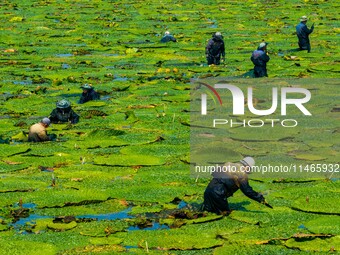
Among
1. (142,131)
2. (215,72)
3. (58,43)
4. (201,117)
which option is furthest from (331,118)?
(58,43)

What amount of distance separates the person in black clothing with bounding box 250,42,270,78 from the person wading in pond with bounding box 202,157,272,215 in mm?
12346

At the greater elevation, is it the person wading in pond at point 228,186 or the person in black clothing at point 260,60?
the person in black clothing at point 260,60

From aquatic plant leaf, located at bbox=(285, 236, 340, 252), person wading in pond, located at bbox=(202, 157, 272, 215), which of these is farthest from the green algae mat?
person wading in pond, located at bbox=(202, 157, 272, 215)

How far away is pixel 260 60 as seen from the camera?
25.7 meters

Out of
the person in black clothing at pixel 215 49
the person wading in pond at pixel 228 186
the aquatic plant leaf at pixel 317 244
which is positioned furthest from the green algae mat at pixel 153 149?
the person in black clothing at pixel 215 49

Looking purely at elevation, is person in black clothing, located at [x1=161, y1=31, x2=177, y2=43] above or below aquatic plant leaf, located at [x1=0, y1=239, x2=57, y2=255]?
above

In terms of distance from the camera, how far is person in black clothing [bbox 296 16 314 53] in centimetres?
3112

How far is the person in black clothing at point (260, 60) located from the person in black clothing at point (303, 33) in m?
5.54

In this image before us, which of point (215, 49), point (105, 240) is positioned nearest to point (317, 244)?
point (105, 240)

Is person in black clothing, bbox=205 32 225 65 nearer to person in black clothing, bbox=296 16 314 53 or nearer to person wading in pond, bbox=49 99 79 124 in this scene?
person in black clothing, bbox=296 16 314 53

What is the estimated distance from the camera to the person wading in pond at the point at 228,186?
13367mm

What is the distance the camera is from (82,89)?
25.6 m

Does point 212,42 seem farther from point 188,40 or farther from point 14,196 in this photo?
point 14,196

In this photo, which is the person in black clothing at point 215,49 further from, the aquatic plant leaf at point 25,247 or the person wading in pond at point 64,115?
the aquatic plant leaf at point 25,247
